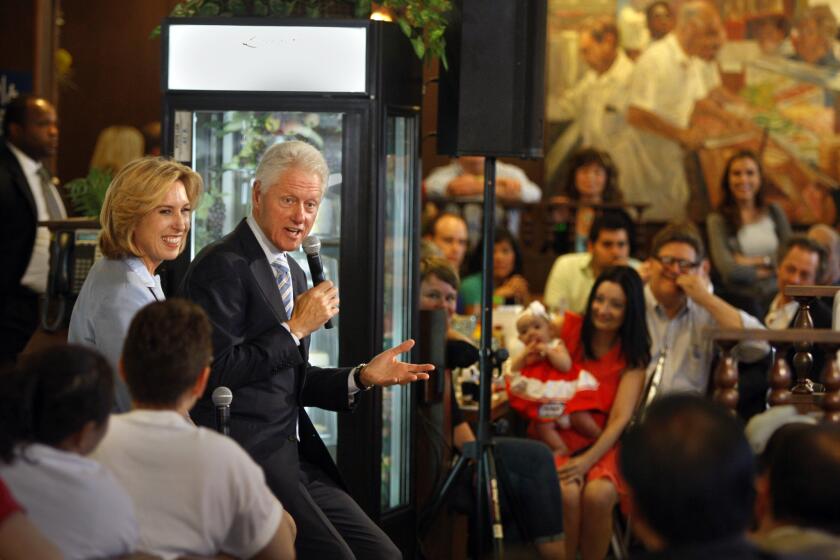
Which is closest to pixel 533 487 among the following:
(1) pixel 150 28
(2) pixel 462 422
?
(2) pixel 462 422

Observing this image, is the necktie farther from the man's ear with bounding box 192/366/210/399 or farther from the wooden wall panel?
the man's ear with bounding box 192/366/210/399

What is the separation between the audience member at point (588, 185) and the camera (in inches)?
343

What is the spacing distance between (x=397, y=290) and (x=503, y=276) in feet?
9.18

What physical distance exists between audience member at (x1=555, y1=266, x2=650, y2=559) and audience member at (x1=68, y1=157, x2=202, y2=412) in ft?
7.02

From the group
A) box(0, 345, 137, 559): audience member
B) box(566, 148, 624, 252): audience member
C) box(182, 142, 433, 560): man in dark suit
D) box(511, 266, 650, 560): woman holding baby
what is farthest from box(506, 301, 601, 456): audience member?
box(566, 148, 624, 252): audience member

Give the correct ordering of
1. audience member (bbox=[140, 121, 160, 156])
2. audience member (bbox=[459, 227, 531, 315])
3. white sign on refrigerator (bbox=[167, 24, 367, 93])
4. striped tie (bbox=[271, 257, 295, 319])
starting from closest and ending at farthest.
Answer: striped tie (bbox=[271, 257, 295, 319]) → white sign on refrigerator (bbox=[167, 24, 367, 93]) → audience member (bbox=[459, 227, 531, 315]) → audience member (bbox=[140, 121, 160, 156])

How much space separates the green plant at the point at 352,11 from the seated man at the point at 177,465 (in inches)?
91.8

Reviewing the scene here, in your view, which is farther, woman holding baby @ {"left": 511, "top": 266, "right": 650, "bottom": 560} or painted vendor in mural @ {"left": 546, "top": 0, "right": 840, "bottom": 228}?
painted vendor in mural @ {"left": 546, "top": 0, "right": 840, "bottom": 228}

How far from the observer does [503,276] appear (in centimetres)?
757

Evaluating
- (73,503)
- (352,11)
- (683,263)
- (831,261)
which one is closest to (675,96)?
(831,261)

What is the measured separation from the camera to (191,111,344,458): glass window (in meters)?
4.67

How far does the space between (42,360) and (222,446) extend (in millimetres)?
363

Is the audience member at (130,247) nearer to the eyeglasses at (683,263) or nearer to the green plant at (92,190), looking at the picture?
the green plant at (92,190)

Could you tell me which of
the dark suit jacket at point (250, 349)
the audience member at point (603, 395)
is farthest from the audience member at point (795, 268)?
the dark suit jacket at point (250, 349)
